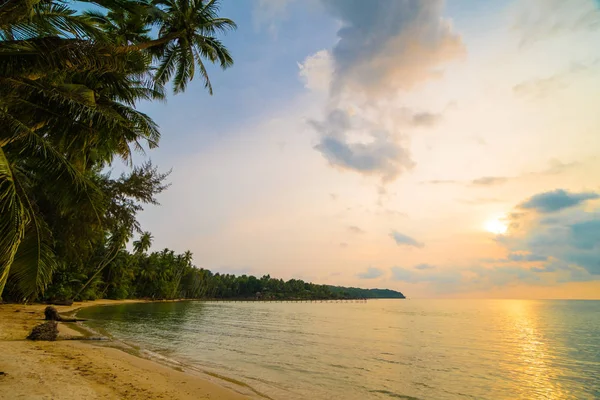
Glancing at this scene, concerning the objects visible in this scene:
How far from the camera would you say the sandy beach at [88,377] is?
784 cm

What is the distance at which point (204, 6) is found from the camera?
46.4 ft

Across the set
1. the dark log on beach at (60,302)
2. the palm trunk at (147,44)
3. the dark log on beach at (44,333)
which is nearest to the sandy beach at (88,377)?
the dark log on beach at (44,333)

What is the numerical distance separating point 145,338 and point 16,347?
35.6 ft

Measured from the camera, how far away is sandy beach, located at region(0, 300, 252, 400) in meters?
7.84

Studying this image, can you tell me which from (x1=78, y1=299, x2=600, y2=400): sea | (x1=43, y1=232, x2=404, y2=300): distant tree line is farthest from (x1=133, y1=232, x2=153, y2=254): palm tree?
(x1=78, y1=299, x2=600, y2=400): sea

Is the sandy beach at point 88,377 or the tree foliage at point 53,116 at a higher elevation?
the tree foliage at point 53,116

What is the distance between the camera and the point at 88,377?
30.7ft

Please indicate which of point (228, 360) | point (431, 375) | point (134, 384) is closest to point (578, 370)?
point (431, 375)

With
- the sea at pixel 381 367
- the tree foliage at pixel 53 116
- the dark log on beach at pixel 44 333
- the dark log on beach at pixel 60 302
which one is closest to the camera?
the tree foliage at pixel 53 116

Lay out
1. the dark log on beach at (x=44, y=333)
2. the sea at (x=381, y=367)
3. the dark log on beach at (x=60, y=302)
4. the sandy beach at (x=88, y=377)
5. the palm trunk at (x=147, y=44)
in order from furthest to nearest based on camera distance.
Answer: the dark log on beach at (x=60, y=302)
the dark log on beach at (x=44, y=333)
the sea at (x=381, y=367)
the palm trunk at (x=147, y=44)
the sandy beach at (x=88, y=377)

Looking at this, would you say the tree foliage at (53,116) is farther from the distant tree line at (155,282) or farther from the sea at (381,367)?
the distant tree line at (155,282)

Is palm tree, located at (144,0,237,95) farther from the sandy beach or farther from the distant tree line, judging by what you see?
the distant tree line

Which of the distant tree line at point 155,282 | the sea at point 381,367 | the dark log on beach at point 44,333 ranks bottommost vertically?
the sea at point 381,367

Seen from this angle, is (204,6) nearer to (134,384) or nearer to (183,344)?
(134,384)
